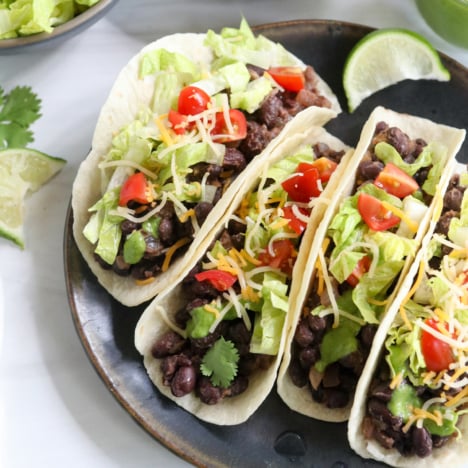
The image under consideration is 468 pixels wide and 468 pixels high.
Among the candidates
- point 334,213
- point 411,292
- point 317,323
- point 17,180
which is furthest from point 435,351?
point 17,180

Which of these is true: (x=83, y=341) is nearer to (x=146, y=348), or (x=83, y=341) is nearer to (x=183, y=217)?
(x=146, y=348)

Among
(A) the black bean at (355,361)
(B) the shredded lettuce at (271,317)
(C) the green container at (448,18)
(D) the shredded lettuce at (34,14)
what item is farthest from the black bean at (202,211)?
(C) the green container at (448,18)

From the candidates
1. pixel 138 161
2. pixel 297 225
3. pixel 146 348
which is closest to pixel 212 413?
pixel 146 348

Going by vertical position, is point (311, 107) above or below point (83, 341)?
above

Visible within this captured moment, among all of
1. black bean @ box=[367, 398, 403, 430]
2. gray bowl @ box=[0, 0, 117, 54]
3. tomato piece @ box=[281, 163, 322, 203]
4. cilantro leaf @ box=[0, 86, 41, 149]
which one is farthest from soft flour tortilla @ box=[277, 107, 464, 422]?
cilantro leaf @ box=[0, 86, 41, 149]

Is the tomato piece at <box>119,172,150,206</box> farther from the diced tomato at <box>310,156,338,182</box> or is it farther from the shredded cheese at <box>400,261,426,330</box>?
the shredded cheese at <box>400,261,426,330</box>

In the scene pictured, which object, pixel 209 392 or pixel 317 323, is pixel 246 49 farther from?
pixel 209 392
